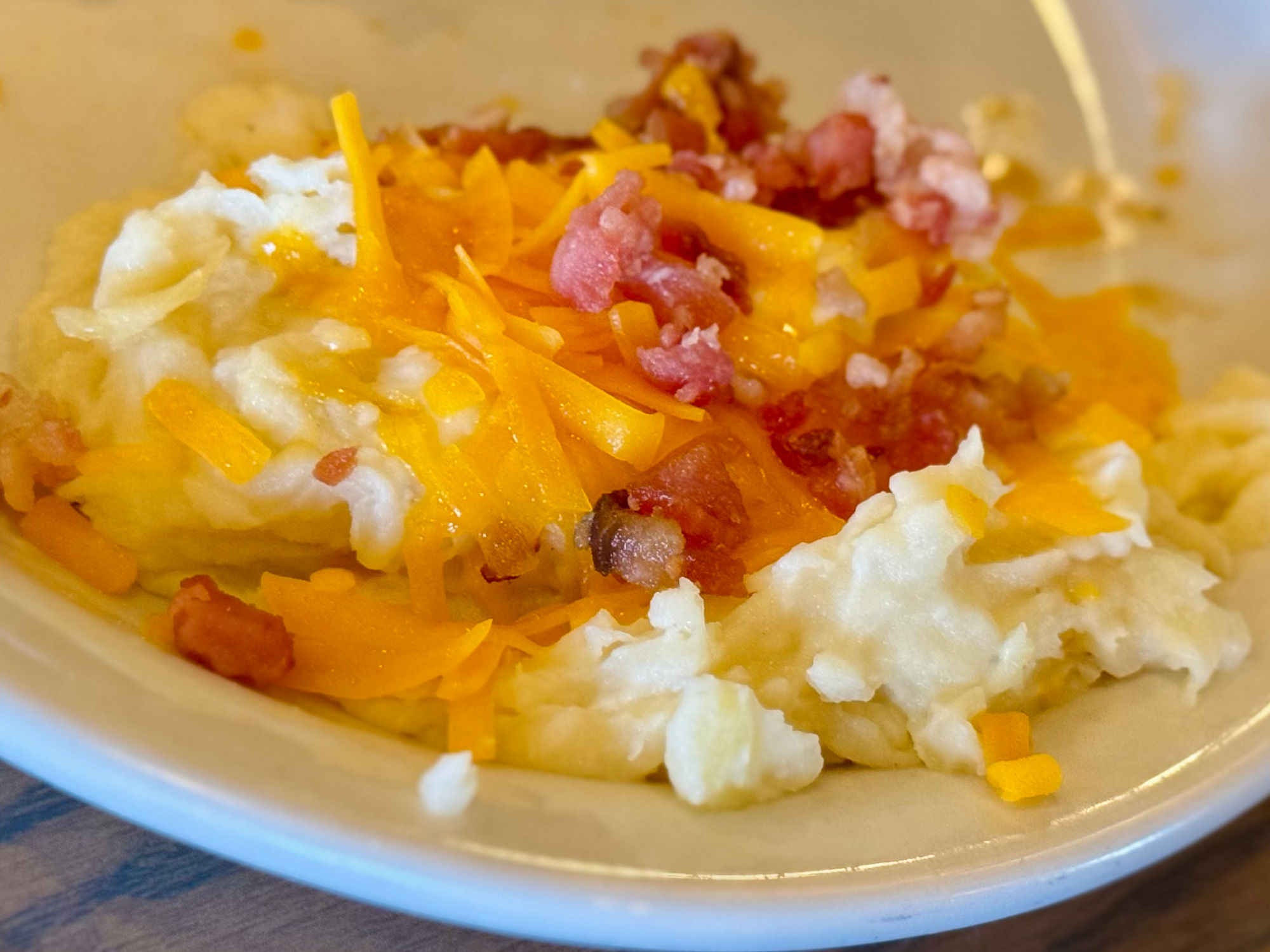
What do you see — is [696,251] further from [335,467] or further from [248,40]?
[248,40]

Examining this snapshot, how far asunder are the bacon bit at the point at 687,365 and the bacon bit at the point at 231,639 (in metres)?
0.61

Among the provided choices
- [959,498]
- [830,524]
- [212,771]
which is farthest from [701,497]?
[212,771]

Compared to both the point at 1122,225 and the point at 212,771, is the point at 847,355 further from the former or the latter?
the point at 1122,225

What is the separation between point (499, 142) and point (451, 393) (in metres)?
0.72

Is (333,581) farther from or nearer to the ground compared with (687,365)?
nearer to the ground

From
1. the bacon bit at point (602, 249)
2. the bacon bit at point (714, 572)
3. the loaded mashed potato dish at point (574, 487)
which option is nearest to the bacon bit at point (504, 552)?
the loaded mashed potato dish at point (574, 487)

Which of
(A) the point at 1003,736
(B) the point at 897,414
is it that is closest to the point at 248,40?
(B) the point at 897,414

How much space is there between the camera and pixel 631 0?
2.52 meters

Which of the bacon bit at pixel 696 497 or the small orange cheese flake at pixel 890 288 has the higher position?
the small orange cheese flake at pixel 890 288

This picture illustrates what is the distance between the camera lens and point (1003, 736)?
128 cm

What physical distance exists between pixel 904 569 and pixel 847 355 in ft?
1.56

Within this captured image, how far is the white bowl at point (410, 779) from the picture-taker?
0.91 m

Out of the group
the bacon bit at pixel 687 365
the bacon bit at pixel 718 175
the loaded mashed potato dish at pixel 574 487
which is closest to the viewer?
the loaded mashed potato dish at pixel 574 487

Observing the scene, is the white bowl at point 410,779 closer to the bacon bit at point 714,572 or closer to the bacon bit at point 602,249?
the bacon bit at point 714,572
